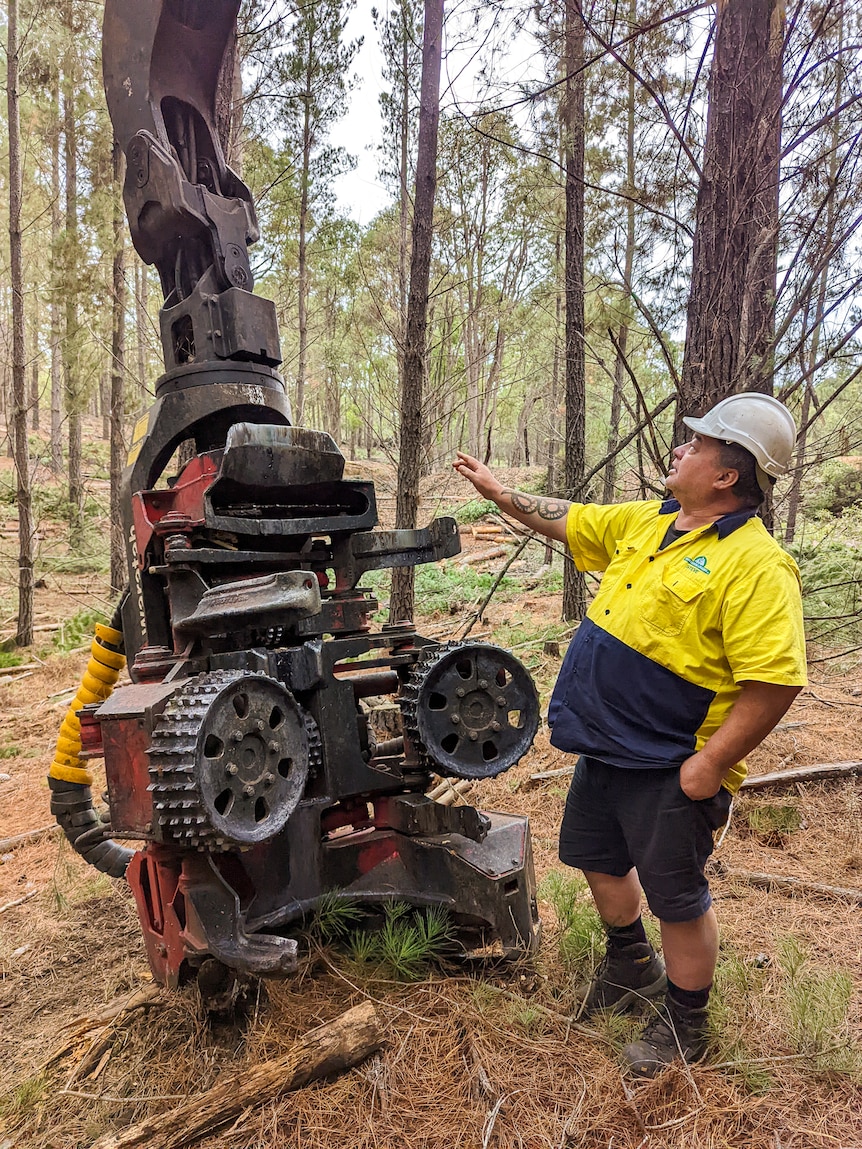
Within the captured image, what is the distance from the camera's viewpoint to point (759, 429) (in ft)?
7.34

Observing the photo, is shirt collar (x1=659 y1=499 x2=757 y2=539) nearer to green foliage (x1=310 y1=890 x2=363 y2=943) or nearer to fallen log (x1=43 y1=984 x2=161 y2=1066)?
green foliage (x1=310 y1=890 x2=363 y2=943)

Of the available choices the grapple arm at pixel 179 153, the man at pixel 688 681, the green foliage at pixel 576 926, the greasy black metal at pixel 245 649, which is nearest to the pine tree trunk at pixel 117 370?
the grapple arm at pixel 179 153

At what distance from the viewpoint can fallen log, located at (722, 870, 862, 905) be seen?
3.39 m

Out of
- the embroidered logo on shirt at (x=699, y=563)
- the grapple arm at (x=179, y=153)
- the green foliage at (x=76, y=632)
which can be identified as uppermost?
the grapple arm at (x=179, y=153)

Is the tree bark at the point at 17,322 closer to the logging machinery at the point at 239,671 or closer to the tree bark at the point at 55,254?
the tree bark at the point at 55,254

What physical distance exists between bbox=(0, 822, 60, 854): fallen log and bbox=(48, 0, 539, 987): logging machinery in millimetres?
1718

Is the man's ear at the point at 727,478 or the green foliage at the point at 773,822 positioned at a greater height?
the man's ear at the point at 727,478

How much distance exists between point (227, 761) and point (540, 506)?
5.46 ft

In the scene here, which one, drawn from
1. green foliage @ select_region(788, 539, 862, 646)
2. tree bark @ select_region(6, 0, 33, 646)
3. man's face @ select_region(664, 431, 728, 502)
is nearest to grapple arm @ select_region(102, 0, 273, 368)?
man's face @ select_region(664, 431, 728, 502)

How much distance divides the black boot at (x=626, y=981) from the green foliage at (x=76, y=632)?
837 cm

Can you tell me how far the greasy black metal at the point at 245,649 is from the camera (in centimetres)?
209

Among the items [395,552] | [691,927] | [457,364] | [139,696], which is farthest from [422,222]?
[691,927]

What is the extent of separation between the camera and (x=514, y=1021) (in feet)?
7.93

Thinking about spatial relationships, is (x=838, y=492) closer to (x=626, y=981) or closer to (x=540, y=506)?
(x=540, y=506)
